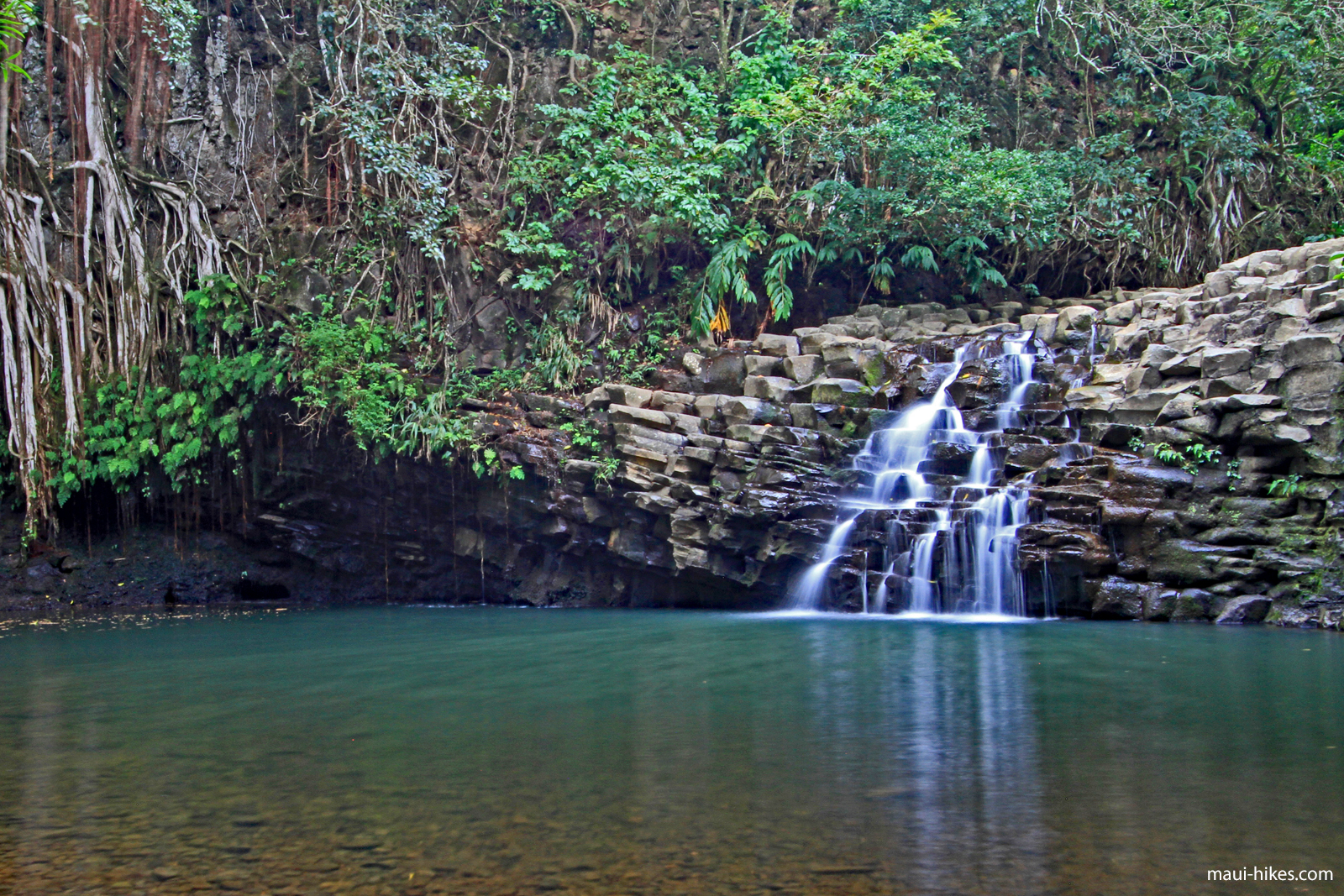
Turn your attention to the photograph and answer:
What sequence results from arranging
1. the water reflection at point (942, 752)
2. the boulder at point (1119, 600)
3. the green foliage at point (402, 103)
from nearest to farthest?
the water reflection at point (942, 752), the boulder at point (1119, 600), the green foliage at point (402, 103)

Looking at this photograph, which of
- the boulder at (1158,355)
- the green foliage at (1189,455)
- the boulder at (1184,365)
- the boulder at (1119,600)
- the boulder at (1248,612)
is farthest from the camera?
the boulder at (1158,355)

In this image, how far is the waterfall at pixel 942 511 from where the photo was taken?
1127 cm

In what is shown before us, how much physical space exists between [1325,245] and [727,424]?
823cm

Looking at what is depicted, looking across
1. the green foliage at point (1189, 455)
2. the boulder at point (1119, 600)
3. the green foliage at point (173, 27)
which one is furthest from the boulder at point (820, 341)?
the green foliage at point (173, 27)

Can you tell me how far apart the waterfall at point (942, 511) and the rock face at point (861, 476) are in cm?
10

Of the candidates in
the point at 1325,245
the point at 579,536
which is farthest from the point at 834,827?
the point at 1325,245

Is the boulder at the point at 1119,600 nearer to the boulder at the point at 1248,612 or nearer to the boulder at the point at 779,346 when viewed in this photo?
the boulder at the point at 1248,612

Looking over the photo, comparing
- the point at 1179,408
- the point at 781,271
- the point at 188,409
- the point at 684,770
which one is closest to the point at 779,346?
the point at 781,271

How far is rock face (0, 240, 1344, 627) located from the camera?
10375mm

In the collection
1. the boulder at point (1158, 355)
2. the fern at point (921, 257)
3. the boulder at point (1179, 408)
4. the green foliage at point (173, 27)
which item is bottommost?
the boulder at point (1179, 408)

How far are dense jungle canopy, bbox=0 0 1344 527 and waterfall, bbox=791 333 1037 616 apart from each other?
12.6 feet

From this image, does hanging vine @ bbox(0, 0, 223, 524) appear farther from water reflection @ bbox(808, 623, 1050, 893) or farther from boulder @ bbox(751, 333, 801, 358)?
water reflection @ bbox(808, 623, 1050, 893)

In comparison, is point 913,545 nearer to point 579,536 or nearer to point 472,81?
point 579,536

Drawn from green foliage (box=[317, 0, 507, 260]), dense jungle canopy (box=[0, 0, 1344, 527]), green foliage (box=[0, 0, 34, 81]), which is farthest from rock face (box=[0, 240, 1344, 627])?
green foliage (box=[0, 0, 34, 81])
